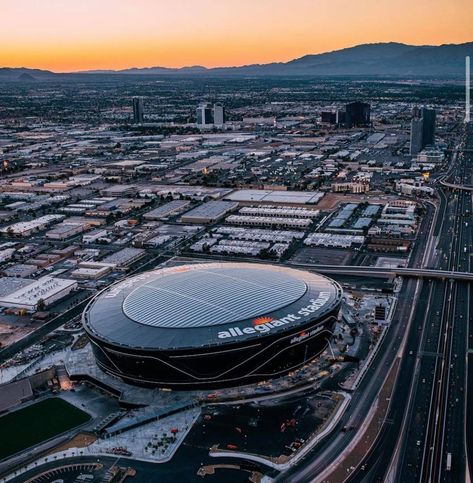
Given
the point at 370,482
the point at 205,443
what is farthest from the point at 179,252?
the point at 370,482

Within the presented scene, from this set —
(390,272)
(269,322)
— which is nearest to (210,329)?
(269,322)

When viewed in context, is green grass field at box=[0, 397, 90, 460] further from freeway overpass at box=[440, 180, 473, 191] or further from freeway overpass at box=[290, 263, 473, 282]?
freeway overpass at box=[440, 180, 473, 191]

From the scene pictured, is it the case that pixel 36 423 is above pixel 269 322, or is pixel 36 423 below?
below

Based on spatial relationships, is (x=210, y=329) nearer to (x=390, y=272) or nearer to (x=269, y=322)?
(x=269, y=322)

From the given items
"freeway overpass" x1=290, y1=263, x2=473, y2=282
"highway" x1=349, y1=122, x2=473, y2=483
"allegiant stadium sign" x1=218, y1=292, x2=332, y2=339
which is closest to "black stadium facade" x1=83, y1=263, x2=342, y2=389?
"allegiant stadium sign" x1=218, y1=292, x2=332, y2=339

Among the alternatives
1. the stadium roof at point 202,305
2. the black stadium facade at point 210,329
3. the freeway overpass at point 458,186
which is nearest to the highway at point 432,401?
the black stadium facade at point 210,329

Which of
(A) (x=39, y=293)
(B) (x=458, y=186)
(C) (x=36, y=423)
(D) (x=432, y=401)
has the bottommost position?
(C) (x=36, y=423)

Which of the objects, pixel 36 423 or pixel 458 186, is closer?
pixel 36 423
